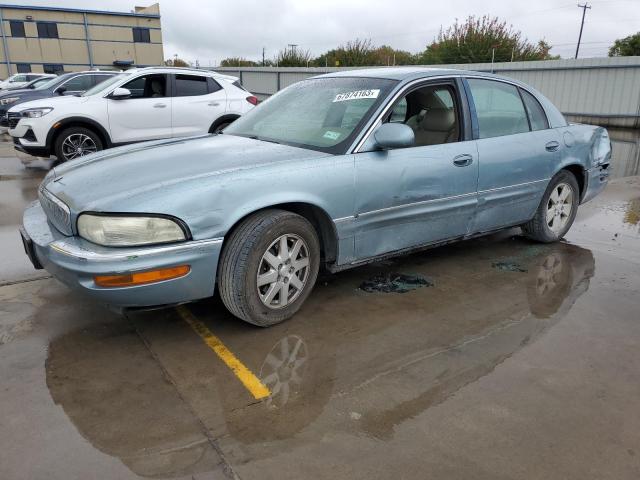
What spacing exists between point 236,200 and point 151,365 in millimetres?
1048

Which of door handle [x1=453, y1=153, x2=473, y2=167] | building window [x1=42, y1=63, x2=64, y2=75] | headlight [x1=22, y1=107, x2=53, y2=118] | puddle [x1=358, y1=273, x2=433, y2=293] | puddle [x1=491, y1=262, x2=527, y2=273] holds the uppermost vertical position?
building window [x1=42, y1=63, x2=64, y2=75]

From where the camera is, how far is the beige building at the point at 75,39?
4206 cm

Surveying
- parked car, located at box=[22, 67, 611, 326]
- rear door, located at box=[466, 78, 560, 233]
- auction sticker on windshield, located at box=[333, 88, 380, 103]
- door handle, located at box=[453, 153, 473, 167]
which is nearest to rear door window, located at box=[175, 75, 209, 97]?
parked car, located at box=[22, 67, 611, 326]

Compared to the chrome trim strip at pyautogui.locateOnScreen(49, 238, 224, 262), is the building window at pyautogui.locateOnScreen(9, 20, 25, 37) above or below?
above

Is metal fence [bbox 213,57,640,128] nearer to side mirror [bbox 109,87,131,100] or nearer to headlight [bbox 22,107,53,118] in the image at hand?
side mirror [bbox 109,87,131,100]

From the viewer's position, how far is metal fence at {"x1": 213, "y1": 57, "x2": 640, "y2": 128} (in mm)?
15750

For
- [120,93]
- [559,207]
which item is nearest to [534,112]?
[559,207]

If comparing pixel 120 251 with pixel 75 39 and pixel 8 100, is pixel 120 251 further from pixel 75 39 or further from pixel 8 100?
pixel 75 39

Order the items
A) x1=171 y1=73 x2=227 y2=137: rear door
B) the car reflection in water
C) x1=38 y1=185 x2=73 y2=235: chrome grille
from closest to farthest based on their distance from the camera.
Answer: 1. the car reflection in water
2. x1=38 y1=185 x2=73 y2=235: chrome grille
3. x1=171 y1=73 x2=227 y2=137: rear door

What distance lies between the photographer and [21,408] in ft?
8.30

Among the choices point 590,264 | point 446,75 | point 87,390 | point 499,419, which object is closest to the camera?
point 499,419

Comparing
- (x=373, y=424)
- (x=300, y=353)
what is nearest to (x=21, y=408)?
(x=300, y=353)

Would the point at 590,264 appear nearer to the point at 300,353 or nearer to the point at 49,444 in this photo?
the point at 300,353

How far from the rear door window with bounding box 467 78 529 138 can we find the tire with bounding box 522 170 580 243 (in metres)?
0.69
